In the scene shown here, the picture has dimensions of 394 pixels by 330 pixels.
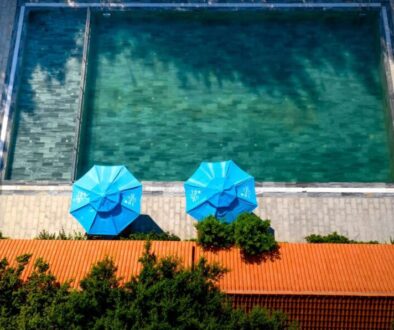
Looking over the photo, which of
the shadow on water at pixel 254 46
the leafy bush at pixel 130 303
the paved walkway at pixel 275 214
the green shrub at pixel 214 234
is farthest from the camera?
the shadow on water at pixel 254 46

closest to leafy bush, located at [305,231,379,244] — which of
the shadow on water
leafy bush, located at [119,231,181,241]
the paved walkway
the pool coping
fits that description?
the paved walkway

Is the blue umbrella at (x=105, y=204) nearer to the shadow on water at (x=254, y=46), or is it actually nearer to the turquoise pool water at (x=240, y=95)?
the turquoise pool water at (x=240, y=95)

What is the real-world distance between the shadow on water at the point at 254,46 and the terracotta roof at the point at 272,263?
881cm

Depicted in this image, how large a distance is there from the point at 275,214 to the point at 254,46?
8813mm

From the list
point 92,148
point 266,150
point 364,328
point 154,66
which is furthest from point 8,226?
point 364,328

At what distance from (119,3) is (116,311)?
16.6 metres

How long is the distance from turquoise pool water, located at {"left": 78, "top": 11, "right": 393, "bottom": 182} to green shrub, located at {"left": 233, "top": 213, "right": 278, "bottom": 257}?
5.31m

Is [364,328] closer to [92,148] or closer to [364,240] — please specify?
[364,240]

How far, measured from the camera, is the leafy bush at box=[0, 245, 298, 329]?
41.8ft

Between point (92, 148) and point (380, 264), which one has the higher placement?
point (92, 148)

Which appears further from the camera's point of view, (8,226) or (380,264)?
(8,226)

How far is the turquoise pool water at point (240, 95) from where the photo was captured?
21562mm

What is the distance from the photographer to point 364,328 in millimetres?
15039

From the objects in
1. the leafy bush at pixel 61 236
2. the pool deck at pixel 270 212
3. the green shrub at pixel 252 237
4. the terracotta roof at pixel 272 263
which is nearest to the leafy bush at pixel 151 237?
the terracotta roof at pixel 272 263
